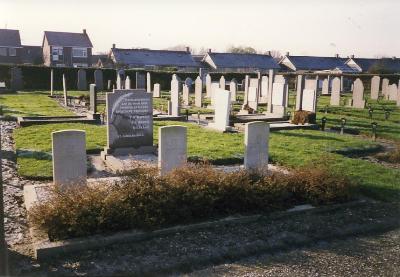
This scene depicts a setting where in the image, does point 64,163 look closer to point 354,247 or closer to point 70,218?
point 70,218

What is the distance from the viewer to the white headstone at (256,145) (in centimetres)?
852

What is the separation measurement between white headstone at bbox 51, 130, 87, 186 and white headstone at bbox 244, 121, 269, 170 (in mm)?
3245

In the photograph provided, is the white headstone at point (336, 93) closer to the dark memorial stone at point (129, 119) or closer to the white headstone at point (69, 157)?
the dark memorial stone at point (129, 119)

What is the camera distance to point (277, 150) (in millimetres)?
12141

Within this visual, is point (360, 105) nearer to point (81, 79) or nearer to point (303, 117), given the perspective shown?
point (303, 117)

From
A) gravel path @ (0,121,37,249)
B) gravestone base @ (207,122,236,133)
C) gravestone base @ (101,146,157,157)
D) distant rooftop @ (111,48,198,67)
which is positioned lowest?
gravel path @ (0,121,37,249)

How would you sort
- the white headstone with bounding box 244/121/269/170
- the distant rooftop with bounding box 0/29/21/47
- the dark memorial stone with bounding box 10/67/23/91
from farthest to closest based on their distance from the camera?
the distant rooftop with bounding box 0/29/21/47, the dark memorial stone with bounding box 10/67/23/91, the white headstone with bounding box 244/121/269/170

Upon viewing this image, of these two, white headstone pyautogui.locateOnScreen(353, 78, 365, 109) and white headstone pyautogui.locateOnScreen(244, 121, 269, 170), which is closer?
white headstone pyautogui.locateOnScreen(244, 121, 269, 170)

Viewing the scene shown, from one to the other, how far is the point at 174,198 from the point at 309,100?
46.1 ft

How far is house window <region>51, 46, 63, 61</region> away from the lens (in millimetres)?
65000

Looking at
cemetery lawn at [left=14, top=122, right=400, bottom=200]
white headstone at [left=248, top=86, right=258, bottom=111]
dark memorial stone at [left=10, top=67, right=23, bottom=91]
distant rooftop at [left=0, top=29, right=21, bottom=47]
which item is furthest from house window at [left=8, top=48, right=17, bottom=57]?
cemetery lawn at [left=14, top=122, right=400, bottom=200]

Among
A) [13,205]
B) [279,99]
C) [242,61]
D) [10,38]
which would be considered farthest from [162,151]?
[10,38]

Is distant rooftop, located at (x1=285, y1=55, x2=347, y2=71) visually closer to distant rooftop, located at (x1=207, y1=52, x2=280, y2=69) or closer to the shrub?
distant rooftop, located at (x1=207, y1=52, x2=280, y2=69)

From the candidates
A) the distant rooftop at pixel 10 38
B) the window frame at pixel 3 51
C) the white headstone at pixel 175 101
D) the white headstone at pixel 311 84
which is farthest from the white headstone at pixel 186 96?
the window frame at pixel 3 51
